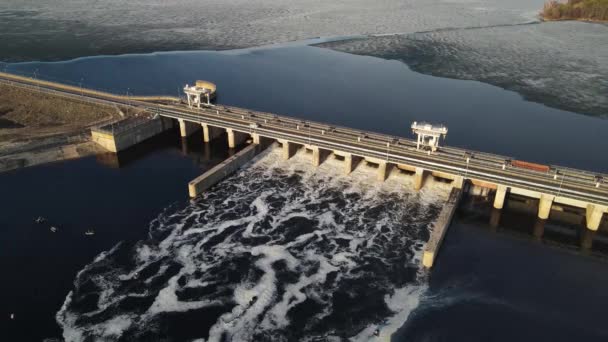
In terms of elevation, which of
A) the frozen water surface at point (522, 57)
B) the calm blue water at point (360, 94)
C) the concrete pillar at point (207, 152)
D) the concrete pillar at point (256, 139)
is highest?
the frozen water surface at point (522, 57)

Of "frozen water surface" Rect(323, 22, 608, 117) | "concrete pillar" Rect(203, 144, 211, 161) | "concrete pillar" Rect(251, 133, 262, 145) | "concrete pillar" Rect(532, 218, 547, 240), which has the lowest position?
"concrete pillar" Rect(532, 218, 547, 240)

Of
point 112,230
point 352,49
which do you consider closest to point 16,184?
point 112,230

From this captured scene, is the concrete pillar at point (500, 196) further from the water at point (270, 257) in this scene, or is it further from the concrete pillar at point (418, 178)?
the concrete pillar at point (418, 178)

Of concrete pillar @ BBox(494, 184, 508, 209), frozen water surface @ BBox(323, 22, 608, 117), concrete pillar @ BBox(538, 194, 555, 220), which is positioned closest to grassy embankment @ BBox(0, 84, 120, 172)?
concrete pillar @ BBox(494, 184, 508, 209)

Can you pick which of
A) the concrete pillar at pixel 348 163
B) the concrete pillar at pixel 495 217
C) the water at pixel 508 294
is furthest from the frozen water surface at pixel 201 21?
the water at pixel 508 294

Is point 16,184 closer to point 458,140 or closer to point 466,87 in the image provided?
point 458,140

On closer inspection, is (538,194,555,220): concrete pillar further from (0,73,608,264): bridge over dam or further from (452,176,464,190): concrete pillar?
(452,176,464,190): concrete pillar
